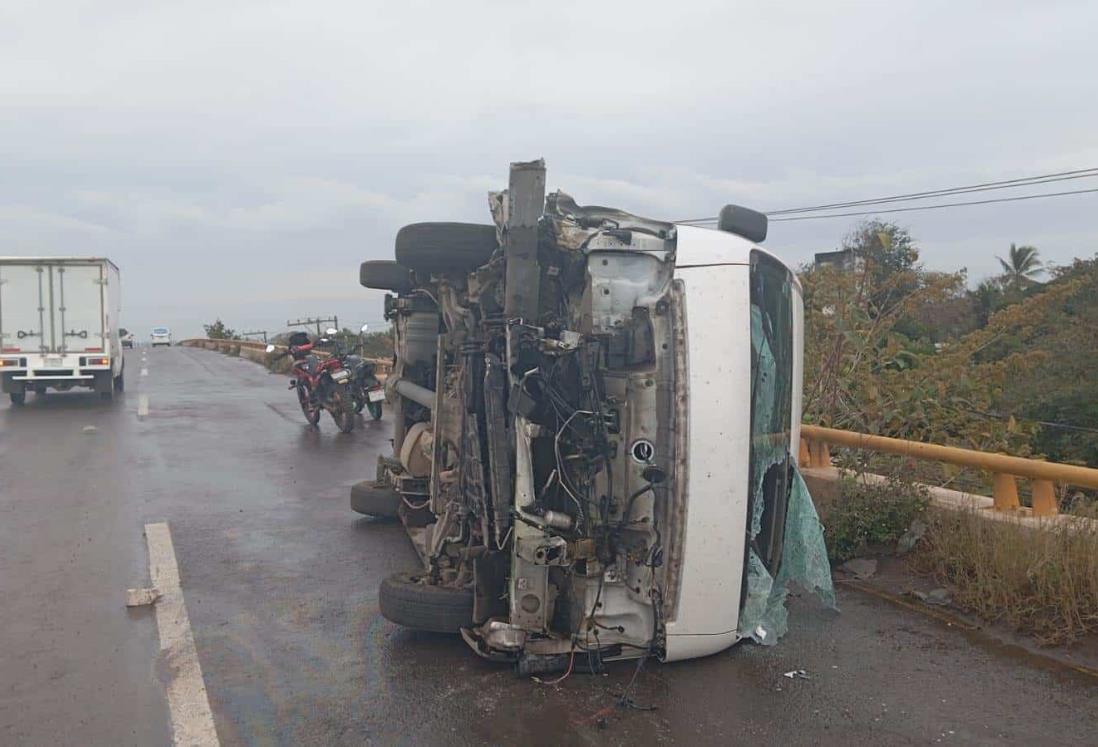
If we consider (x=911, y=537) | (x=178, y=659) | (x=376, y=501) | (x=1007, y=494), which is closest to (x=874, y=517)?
(x=911, y=537)

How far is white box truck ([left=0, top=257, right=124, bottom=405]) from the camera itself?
18.8 meters

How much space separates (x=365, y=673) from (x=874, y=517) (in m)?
3.74

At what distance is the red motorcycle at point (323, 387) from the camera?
1439 centimetres

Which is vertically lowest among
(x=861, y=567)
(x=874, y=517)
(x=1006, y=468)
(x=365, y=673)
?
(x=365, y=673)

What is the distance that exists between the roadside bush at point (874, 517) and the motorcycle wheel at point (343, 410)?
30.2 feet

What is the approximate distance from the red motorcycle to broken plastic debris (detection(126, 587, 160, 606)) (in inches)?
335

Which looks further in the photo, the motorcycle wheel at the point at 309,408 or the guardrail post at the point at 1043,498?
the motorcycle wheel at the point at 309,408

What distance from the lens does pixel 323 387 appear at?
1467 cm

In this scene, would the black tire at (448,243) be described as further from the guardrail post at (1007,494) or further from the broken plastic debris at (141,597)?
the guardrail post at (1007,494)

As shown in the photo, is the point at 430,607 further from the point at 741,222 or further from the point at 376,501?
the point at 376,501

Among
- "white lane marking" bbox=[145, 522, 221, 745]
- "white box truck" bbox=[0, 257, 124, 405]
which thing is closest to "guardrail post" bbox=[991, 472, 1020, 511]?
"white lane marking" bbox=[145, 522, 221, 745]

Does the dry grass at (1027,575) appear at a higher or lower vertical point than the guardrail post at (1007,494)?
lower

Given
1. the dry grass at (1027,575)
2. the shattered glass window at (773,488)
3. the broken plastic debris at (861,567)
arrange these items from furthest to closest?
the broken plastic debris at (861,567), the dry grass at (1027,575), the shattered glass window at (773,488)

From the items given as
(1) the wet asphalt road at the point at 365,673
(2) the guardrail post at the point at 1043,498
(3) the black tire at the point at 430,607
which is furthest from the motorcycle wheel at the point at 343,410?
(2) the guardrail post at the point at 1043,498
